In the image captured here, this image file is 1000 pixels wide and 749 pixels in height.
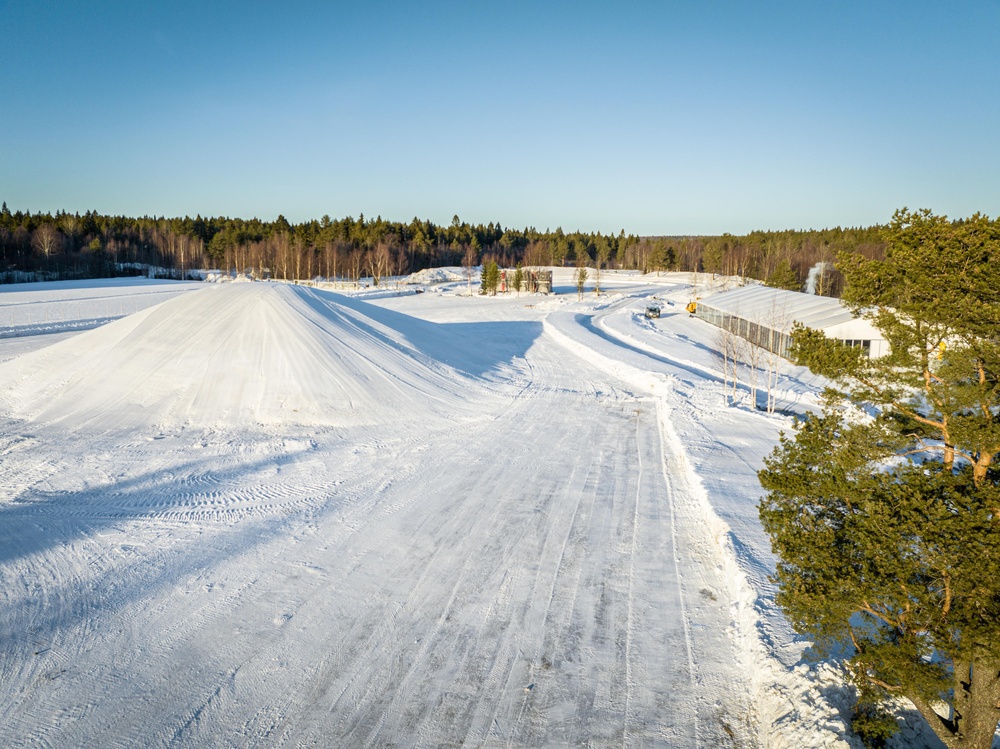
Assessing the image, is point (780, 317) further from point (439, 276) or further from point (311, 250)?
point (311, 250)

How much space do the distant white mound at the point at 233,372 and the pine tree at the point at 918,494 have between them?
46.5 ft

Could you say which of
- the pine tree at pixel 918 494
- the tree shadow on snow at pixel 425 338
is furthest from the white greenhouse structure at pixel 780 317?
the pine tree at pixel 918 494

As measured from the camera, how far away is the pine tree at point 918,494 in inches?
166

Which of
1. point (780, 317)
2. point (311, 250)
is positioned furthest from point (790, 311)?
point (311, 250)

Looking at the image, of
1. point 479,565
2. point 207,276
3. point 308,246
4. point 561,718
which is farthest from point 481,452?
point 308,246

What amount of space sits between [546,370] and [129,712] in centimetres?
2199

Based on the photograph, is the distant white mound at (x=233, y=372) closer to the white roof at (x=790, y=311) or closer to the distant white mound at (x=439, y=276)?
the white roof at (x=790, y=311)

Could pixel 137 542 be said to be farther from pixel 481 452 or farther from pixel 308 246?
pixel 308 246

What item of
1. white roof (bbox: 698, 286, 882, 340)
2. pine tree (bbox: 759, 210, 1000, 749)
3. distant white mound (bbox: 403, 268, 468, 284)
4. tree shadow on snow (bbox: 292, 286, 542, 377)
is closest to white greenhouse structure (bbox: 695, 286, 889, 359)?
white roof (bbox: 698, 286, 882, 340)

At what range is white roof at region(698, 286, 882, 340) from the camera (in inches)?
1169

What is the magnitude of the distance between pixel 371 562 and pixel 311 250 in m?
91.2

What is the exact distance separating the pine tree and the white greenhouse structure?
758 inches

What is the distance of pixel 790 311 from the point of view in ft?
117

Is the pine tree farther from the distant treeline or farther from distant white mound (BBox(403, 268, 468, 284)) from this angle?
distant white mound (BBox(403, 268, 468, 284))
